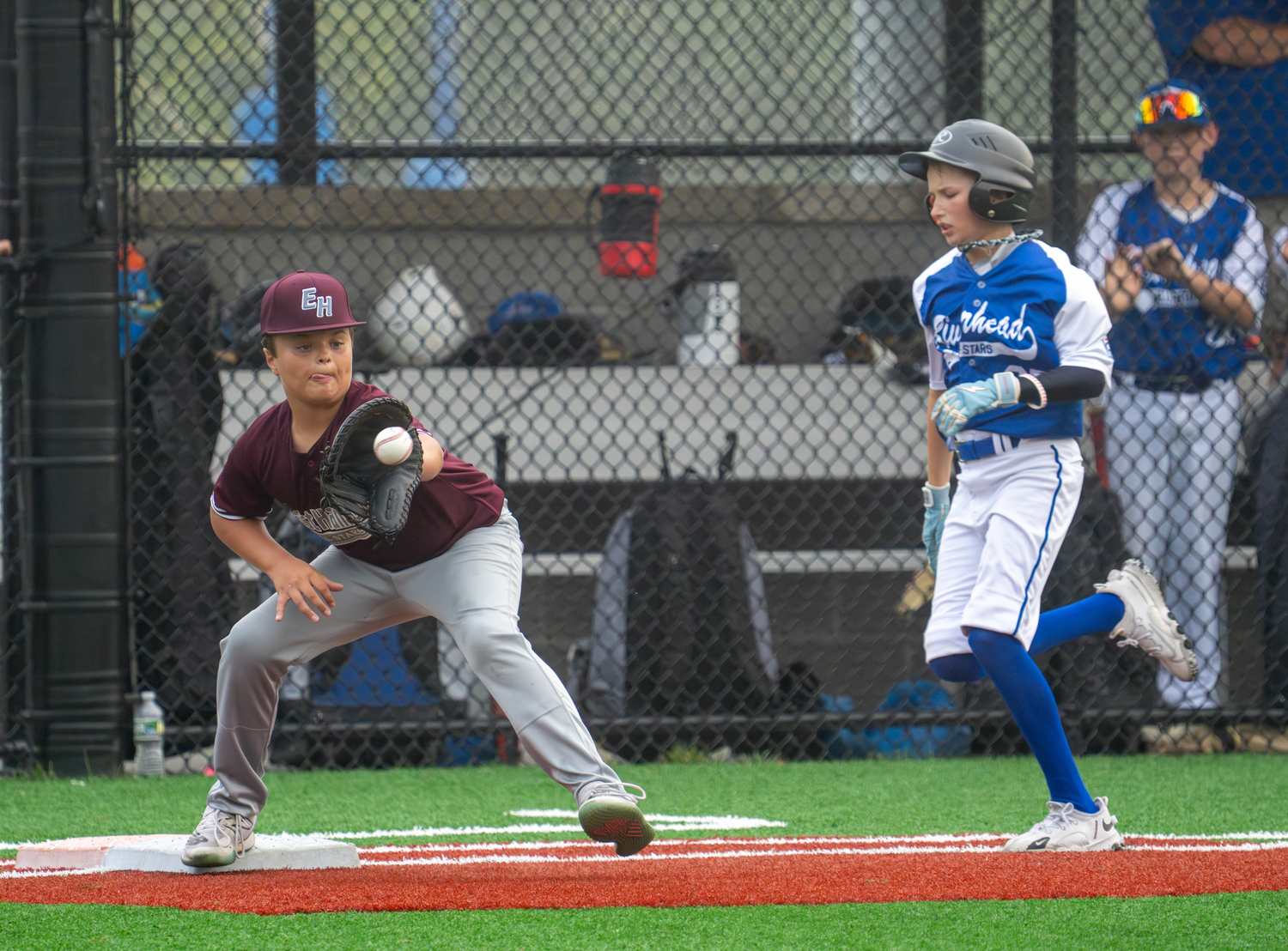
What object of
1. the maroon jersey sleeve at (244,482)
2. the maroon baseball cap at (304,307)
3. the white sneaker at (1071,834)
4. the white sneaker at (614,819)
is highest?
the maroon baseball cap at (304,307)

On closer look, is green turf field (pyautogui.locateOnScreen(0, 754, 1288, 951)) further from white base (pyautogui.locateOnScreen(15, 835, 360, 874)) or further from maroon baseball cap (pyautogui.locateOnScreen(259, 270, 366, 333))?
maroon baseball cap (pyautogui.locateOnScreen(259, 270, 366, 333))

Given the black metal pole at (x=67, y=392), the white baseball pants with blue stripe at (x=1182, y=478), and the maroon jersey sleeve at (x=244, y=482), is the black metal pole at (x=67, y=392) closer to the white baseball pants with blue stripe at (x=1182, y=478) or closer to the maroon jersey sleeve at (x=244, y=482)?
the maroon jersey sleeve at (x=244, y=482)

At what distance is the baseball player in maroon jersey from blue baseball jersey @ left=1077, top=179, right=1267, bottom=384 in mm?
2903

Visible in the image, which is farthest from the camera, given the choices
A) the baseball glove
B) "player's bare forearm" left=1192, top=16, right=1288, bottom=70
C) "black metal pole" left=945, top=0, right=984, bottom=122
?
"player's bare forearm" left=1192, top=16, right=1288, bottom=70

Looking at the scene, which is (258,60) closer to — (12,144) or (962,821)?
(12,144)

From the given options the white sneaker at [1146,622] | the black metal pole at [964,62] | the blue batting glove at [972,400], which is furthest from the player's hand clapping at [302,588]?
the black metal pole at [964,62]

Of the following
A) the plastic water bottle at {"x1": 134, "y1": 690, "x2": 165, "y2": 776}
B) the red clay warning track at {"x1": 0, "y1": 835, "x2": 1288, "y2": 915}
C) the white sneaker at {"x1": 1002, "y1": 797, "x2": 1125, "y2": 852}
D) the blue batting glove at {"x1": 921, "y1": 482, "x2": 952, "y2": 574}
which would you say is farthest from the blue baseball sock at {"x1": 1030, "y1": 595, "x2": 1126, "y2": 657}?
the plastic water bottle at {"x1": 134, "y1": 690, "x2": 165, "y2": 776}

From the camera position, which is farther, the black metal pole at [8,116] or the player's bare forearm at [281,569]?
the black metal pole at [8,116]

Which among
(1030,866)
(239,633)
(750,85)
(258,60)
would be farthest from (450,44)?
(1030,866)

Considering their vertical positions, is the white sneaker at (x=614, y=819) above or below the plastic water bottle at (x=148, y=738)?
above

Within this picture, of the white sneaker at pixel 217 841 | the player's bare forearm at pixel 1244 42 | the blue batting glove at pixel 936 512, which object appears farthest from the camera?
the player's bare forearm at pixel 1244 42

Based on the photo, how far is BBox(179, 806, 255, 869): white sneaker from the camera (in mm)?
2857

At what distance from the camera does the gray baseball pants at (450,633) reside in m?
2.82

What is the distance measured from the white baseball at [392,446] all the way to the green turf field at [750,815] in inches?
31.2
